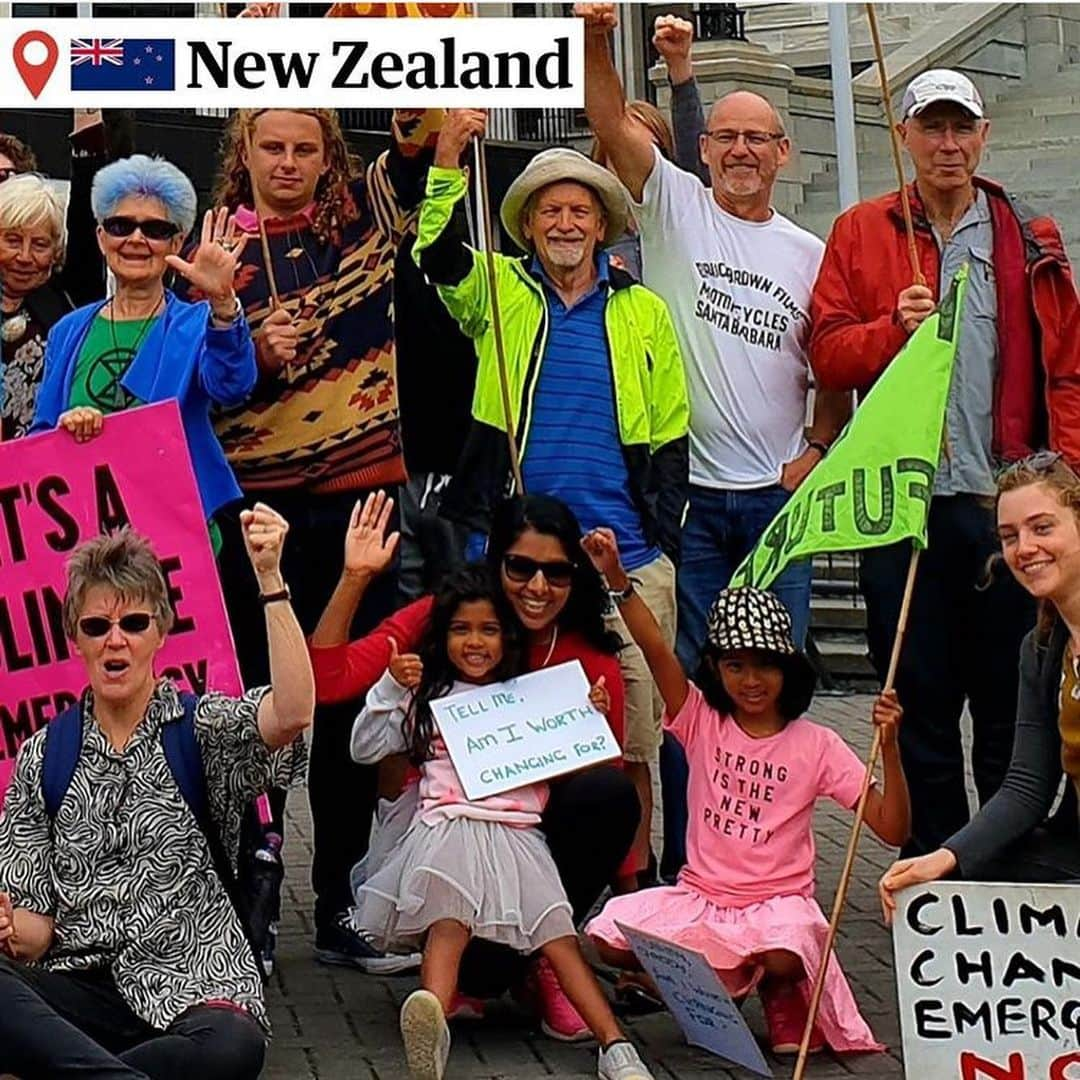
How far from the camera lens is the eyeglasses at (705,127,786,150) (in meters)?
6.02

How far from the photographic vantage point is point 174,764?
4664 millimetres

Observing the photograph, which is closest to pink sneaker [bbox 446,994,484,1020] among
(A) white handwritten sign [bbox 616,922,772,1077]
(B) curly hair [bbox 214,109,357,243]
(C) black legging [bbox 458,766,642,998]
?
(C) black legging [bbox 458,766,642,998]

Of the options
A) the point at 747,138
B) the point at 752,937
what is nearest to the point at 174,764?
the point at 752,937

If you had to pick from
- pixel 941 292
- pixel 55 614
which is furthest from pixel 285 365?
pixel 941 292

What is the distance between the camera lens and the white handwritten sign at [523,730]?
Result: 5312 mm

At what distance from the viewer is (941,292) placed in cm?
584

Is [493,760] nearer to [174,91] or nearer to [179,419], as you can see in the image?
[179,419]

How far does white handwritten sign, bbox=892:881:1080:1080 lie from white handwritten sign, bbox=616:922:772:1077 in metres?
0.59

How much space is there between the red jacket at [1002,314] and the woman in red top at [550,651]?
0.86 metres

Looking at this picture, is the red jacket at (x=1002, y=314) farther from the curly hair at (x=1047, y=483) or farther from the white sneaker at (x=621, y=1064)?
the white sneaker at (x=621, y=1064)

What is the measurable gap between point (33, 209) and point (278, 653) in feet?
6.29

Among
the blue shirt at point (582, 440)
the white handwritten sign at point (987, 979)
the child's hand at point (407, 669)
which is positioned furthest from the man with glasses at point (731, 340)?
the white handwritten sign at point (987, 979)

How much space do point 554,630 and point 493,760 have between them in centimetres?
39

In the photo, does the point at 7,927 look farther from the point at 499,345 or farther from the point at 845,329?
the point at 845,329
